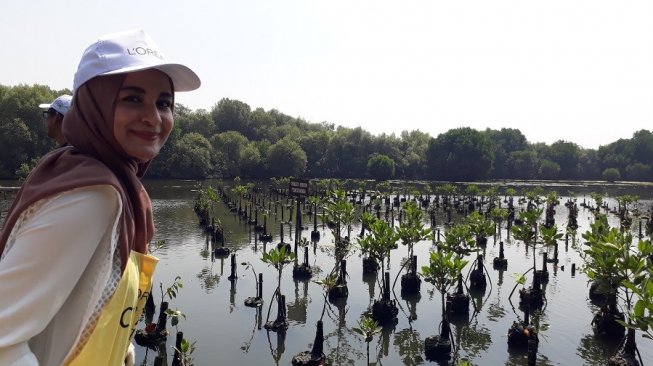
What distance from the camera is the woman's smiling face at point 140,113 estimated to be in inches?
77.9

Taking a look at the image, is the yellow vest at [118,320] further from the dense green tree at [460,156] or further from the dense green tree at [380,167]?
the dense green tree at [460,156]

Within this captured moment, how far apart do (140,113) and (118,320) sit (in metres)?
0.90

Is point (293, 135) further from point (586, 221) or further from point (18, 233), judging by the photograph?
point (18, 233)

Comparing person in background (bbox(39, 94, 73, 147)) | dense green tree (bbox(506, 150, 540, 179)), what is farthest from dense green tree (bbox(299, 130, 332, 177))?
person in background (bbox(39, 94, 73, 147))

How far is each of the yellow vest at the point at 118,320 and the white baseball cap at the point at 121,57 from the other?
2.60 ft

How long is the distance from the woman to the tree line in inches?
2408

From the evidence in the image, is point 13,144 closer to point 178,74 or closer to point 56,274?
point 178,74

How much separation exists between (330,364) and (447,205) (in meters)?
34.4

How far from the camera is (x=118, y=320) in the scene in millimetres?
1842

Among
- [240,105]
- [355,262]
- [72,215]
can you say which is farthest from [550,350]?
[240,105]

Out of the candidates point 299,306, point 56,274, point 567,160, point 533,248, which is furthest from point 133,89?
point 567,160

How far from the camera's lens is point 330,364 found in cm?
1231

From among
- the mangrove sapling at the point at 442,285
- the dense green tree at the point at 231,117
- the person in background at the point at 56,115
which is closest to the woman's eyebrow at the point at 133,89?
the person in background at the point at 56,115

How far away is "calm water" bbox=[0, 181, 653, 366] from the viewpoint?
42.6 feet
